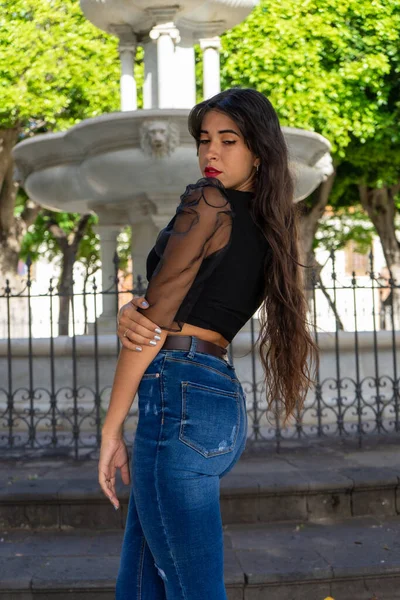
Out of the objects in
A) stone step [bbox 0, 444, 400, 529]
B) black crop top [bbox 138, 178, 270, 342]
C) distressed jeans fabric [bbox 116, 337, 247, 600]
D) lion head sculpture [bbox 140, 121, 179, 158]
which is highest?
lion head sculpture [bbox 140, 121, 179, 158]

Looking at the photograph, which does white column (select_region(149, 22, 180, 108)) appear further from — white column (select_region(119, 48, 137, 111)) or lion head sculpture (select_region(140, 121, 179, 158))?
lion head sculpture (select_region(140, 121, 179, 158))

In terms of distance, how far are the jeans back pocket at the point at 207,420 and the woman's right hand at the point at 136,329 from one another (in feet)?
0.48

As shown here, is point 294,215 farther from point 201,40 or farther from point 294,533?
point 201,40

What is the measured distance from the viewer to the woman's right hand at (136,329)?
2.14 metres

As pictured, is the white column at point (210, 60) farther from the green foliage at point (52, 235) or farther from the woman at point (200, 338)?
the green foliage at point (52, 235)

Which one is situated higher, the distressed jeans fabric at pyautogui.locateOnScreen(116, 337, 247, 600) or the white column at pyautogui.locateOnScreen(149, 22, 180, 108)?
the white column at pyautogui.locateOnScreen(149, 22, 180, 108)

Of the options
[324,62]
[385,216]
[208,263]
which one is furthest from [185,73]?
[385,216]

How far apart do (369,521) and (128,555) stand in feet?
10.8

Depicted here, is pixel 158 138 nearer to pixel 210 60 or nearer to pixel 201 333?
pixel 210 60

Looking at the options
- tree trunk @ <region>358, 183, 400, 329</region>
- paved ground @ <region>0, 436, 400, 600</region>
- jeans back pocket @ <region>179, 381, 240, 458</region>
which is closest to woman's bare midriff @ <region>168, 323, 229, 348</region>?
jeans back pocket @ <region>179, 381, 240, 458</region>

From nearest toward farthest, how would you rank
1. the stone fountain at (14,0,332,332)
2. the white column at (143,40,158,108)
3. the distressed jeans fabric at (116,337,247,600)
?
the distressed jeans fabric at (116,337,247,600)
the stone fountain at (14,0,332,332)
the white column at (143,40,158,108)

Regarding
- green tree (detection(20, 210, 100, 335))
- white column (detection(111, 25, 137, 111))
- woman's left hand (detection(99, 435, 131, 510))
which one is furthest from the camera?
green tree (detection(20, 210, 100, 335))

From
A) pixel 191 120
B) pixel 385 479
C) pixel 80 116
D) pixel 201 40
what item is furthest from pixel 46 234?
pixel 191 120

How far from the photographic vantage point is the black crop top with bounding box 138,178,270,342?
2.13 metres
